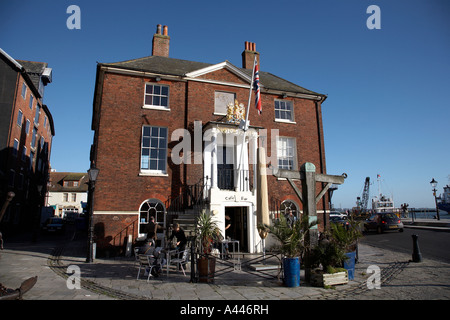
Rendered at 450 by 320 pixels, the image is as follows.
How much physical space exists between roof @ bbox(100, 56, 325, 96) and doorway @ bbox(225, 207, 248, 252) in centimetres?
742

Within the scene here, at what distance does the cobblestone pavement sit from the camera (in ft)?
20.7

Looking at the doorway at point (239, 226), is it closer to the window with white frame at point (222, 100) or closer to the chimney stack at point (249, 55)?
the window with white frame at point (222, 100)

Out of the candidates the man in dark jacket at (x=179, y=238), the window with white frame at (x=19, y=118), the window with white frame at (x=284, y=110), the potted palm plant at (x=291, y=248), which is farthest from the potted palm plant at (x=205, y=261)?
the window with white frame at (x=19, y=118)

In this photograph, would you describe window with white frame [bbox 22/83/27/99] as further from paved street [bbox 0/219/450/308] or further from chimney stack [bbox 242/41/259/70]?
paved street [bbox 0/219/450/308]

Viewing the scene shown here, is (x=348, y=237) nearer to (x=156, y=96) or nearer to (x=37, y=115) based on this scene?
(x=156, y=96)

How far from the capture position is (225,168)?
14945mm

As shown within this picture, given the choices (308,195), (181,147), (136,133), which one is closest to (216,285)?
(308,195)

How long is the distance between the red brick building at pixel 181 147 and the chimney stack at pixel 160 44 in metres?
1.88

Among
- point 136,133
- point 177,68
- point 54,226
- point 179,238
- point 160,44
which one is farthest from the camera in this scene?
point 54,226

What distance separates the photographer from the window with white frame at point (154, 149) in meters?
13.8

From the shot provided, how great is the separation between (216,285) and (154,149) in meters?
8.41
